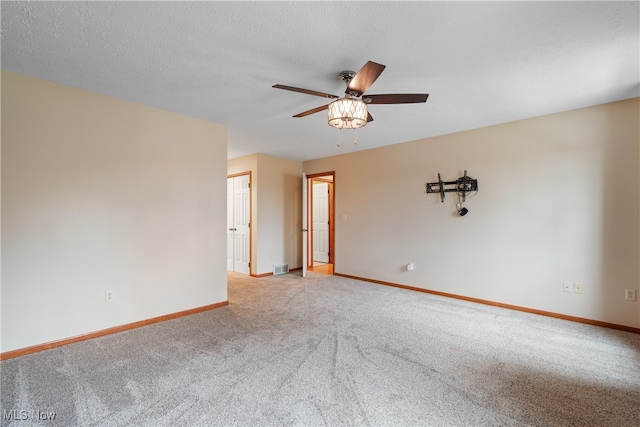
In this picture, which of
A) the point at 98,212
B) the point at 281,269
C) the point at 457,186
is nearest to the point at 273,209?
the point at 281,269

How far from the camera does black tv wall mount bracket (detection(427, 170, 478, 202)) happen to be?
13.4 ft

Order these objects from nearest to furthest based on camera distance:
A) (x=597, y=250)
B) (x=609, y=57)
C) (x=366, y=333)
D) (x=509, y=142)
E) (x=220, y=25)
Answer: (x=220, y=25) → (x=609, y=57) → (x=366, y=333) → (x=597, y=250) → (x=509, y=142)

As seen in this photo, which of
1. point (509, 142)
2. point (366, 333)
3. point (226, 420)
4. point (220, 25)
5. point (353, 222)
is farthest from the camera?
point (353, 222)

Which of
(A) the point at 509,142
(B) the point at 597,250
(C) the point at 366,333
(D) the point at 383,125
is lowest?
(C) the point at 366,333

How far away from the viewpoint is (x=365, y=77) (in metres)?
1.97

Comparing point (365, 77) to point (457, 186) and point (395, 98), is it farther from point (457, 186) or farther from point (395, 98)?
point (457, 186)

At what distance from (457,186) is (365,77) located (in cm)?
287

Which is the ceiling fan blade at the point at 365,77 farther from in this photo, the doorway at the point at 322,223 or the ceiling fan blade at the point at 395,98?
the doorway at the point at 322,223

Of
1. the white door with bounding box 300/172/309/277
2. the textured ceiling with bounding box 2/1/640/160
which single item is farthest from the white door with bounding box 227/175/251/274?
the textured ceiling with bounding box 2/1/640/160

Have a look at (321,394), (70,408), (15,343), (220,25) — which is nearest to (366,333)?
(321,394)

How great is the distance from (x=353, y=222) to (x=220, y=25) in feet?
13.5

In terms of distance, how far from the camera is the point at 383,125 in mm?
3869

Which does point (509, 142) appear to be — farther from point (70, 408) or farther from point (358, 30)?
point (70, 408)

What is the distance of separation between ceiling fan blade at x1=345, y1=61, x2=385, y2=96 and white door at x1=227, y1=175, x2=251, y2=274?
13.0ft
